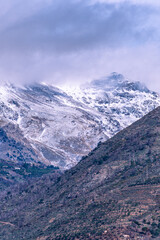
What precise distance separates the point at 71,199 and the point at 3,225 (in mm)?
18343

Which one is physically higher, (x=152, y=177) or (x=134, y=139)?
(x=134, y=139)

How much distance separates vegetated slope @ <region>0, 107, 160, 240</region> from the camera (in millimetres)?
97938

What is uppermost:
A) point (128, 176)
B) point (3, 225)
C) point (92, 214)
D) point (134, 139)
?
point (134, 139)

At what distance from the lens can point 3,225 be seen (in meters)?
135

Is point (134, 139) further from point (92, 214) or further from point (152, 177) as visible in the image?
point (92, 214)

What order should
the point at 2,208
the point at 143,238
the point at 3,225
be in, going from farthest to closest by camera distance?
the point at 2,208, the point at 3,225, the point at 143,238

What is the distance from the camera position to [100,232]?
95.4 m

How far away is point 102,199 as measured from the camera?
376 ft

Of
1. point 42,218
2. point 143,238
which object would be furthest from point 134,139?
point 143,238

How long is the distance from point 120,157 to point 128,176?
1485 centimetres

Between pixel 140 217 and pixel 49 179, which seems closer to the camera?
pixel 140 217

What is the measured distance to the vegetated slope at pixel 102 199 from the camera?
97938 millimetres

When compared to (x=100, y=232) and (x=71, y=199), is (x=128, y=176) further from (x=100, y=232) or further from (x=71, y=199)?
(x=100, y=232)

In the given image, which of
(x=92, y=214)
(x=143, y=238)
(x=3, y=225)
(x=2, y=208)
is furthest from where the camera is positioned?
(x=2, y=208)
